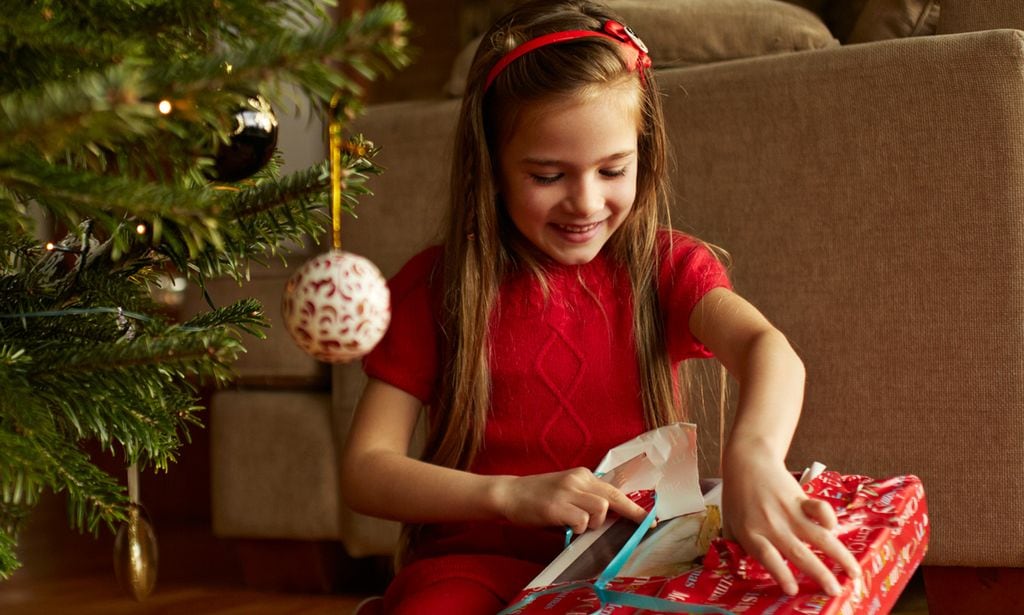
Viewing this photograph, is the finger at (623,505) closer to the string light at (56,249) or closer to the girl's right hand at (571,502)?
the girl's right hand at (571,502)

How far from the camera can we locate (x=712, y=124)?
48.0 inches

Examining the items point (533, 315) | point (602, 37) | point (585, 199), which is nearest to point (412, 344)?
point (533, 315)

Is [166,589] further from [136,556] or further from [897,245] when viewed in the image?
[897,245]

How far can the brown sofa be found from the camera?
42.6 inches

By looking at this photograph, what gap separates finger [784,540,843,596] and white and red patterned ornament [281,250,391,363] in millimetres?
301

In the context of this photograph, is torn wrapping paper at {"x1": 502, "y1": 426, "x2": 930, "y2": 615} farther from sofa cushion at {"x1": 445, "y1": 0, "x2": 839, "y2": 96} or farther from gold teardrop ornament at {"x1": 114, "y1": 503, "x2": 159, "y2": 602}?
sofa cushion at {"x1": 445, "y1": 0, "x2": 839, "y2": 96}

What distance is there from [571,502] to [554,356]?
25 centimetres

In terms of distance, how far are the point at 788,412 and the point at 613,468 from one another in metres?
0.15

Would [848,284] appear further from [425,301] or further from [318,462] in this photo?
[318,462]

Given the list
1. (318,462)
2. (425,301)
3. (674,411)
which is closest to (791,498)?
(674,411)

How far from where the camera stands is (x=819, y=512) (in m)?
0.67

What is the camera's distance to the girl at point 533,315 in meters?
0.92

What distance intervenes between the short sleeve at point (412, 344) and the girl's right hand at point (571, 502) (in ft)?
0.72

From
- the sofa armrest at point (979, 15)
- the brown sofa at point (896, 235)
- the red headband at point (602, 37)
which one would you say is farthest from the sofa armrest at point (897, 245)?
the red headband at point (602, 37)
